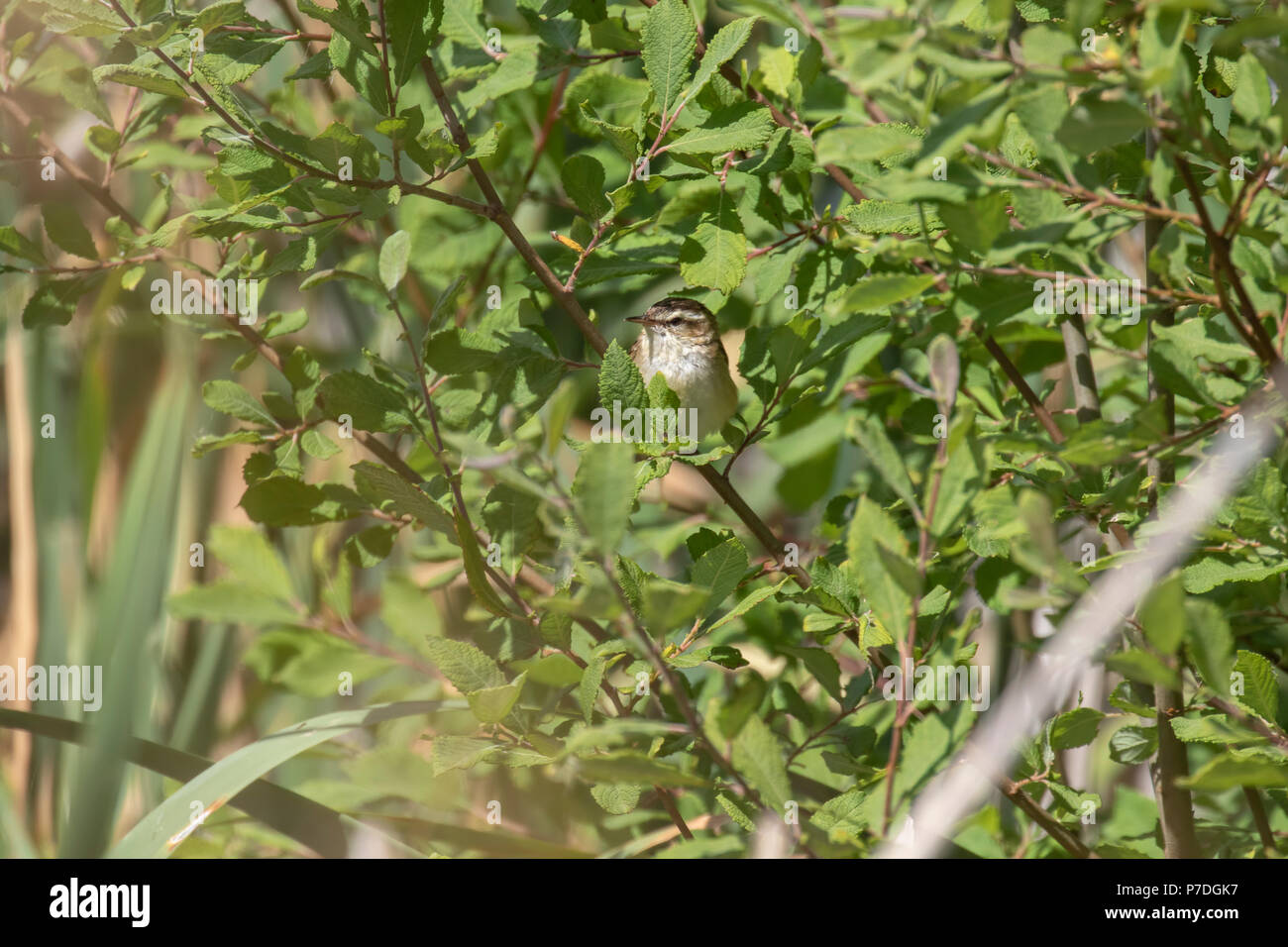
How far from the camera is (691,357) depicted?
9.34 feet

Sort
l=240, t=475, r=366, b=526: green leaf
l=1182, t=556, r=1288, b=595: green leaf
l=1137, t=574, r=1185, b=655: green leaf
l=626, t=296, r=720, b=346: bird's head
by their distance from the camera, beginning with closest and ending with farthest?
l=1137, t=574, r=1185, b=655: green leaf
l=1182, t=556, r=1288, b=595: green leaf
l=240, t=475, r=366, b=526: green leaf
l=626, t=296, r=720, b=346: bird's head

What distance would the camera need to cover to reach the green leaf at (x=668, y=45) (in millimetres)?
1495

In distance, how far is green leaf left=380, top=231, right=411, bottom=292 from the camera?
1378 millimetres

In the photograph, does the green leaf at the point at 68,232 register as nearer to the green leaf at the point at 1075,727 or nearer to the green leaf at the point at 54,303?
the green leaf at the point at 54,303

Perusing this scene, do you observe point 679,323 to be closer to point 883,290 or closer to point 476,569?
point 476,569

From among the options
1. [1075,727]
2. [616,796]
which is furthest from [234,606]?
[1075,727]

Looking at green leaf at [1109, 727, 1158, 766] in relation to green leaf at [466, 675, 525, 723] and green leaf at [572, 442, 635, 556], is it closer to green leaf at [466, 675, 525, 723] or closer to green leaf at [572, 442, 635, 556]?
green leaf at [466, 675, 525, 723]

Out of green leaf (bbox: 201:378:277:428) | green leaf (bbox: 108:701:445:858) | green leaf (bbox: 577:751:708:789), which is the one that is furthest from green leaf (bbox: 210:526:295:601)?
green leaf (bbox: 577:751:708:789)

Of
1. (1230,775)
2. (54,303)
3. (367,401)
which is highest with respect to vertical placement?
(54,303)

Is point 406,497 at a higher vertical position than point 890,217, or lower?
lower

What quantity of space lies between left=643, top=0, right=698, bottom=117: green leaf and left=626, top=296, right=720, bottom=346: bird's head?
1.30m

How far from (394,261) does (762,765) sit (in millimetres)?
736
